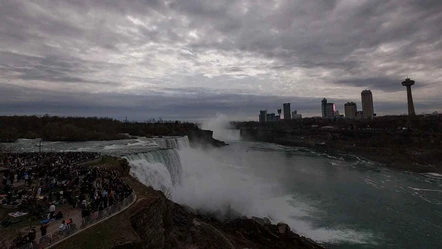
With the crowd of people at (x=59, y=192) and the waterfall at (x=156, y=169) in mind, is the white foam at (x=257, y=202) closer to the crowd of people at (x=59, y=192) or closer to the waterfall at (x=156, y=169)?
the waterfall at (x=156, y=169)

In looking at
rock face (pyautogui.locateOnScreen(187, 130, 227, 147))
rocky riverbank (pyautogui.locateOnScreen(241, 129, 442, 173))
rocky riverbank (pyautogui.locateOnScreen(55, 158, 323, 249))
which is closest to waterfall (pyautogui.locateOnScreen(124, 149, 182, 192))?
rocky riverbank (pyautogui.locateOnScreen(55, 158, 323, 249))

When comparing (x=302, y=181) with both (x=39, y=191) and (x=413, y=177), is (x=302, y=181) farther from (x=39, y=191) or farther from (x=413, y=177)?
(x=39, y=191)

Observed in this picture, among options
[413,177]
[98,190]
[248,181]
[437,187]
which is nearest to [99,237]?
[98,190]

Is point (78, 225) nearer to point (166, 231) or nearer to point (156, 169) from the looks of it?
point (166, 231)

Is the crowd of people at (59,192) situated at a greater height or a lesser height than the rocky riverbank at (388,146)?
greater

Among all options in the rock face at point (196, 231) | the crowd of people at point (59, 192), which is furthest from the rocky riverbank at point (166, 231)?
the crowd of people at point (59, 192)

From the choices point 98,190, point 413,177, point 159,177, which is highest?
point 98,190
